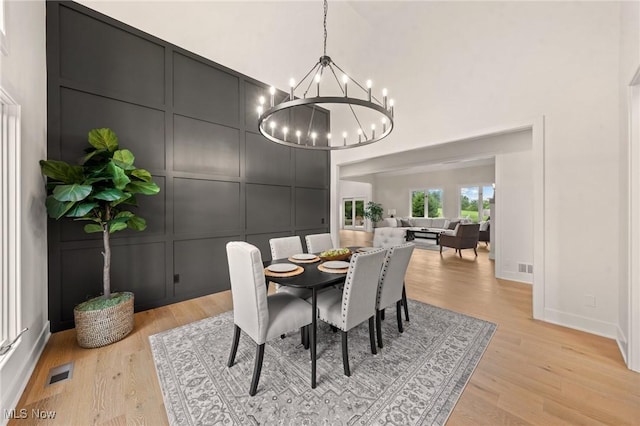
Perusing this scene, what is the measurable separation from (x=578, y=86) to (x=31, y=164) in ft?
16.9

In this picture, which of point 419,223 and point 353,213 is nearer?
point 419,223

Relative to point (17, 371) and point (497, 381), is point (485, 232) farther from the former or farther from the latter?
point (17, 371)

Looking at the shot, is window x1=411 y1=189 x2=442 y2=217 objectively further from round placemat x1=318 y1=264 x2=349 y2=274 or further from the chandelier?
round placemat x1=318 y1=264 x2=349 y2=274

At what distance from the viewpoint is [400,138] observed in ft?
13.3

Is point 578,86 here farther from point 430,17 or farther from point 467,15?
point 430,17

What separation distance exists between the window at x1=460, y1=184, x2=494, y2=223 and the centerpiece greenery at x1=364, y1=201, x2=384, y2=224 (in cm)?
333

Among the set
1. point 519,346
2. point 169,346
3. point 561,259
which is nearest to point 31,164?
point 169,346

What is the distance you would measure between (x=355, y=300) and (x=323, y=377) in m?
0.59

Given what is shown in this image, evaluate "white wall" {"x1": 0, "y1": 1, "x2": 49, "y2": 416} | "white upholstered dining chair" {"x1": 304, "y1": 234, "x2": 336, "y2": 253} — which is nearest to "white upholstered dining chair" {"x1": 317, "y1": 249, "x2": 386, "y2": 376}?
"white upholstered dining chair" {"x1": 304, "y1": 234, "x2": 336, "y2": 253}

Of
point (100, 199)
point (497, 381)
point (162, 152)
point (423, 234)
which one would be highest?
point (162, 152)

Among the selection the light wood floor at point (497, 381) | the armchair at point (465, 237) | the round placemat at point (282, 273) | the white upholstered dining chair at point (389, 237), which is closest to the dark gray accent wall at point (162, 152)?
the light wood floor at point (497, 381)

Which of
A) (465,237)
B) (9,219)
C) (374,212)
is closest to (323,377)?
(9,219)

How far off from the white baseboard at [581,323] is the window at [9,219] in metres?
4.73

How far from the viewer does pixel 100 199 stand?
2209mm
